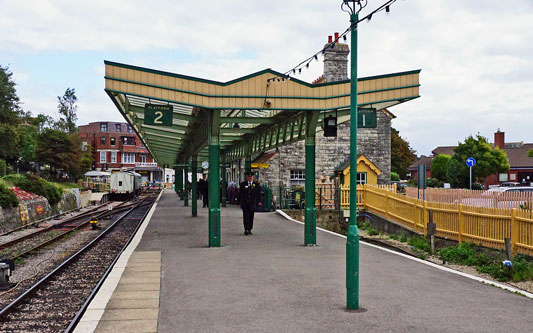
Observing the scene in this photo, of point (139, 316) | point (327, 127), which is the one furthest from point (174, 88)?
point (139, 316)

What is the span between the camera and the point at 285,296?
7656mm

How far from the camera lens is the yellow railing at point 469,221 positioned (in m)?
11.2

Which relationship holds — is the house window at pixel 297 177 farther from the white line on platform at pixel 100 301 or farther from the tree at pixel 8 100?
the tree at pixel 8 100

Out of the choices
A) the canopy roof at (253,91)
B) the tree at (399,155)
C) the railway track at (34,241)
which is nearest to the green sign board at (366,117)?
the canopy roof at (253,91)

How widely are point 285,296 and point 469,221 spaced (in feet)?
24.2

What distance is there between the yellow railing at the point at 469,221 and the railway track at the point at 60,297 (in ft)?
27.2

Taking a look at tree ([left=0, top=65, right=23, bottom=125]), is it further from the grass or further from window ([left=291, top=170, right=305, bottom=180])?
the grass

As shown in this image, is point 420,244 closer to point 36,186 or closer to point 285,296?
point 285,296

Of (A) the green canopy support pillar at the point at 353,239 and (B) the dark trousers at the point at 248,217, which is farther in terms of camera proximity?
(B) the dark trousers at the point at 248,217

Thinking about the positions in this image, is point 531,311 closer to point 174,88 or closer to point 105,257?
point 174,88

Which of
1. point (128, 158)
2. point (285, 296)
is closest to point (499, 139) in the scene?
point (128, 158)

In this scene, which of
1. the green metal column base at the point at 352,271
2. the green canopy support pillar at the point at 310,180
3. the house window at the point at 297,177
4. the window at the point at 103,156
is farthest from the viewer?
the window at the point at 103,156

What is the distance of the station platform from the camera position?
632 cm

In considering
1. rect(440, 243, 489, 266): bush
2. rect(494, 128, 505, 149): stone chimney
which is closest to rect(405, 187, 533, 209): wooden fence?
rect(440, 243, 489, 266): bush
